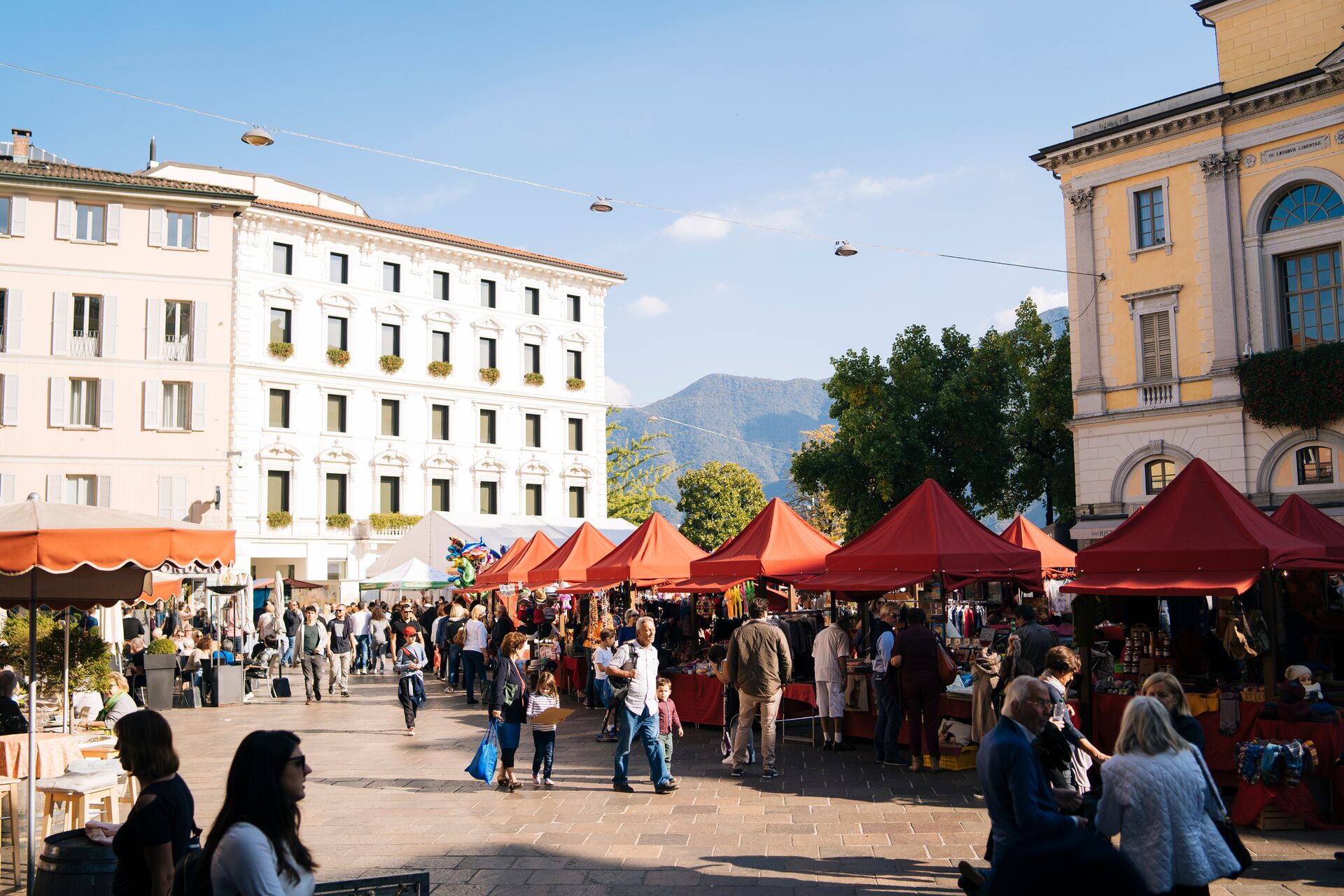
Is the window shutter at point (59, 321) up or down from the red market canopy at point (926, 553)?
up

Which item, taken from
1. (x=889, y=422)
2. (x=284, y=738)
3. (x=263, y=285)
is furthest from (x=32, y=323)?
(x=284, y=738)

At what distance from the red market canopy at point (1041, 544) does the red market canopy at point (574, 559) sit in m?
7.10

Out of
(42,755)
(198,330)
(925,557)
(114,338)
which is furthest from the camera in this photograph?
(198,330)

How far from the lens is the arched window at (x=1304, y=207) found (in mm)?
25047


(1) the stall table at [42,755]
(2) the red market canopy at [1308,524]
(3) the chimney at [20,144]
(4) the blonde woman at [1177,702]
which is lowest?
(1) the stall table at [42,755]

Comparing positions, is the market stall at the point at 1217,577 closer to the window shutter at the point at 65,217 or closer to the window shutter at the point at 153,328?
the window shutter at the point at 153,328

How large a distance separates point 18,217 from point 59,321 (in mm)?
3338

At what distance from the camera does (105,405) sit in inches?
1316

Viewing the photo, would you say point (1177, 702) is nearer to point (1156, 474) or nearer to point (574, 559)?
point (574, 559)

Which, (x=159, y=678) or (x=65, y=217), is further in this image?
(x=65, y=217)

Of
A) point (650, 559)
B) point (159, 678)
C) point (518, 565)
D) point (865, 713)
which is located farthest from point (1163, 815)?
point (518, 565)

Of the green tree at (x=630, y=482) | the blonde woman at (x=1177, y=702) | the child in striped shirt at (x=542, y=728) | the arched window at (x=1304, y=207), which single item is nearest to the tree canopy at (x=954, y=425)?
the arched window at (x=1304, y=207)

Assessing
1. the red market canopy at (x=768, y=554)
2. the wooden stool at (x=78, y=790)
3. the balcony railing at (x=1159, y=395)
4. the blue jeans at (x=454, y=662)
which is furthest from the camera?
the balcony railing at (x=1159, y=395)

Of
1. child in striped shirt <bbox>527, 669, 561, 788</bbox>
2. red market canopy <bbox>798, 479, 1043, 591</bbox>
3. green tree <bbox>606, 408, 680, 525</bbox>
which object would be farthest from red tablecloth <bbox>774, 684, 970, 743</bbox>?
green tree <bbox>606, 408, 680, 525</bbox>
